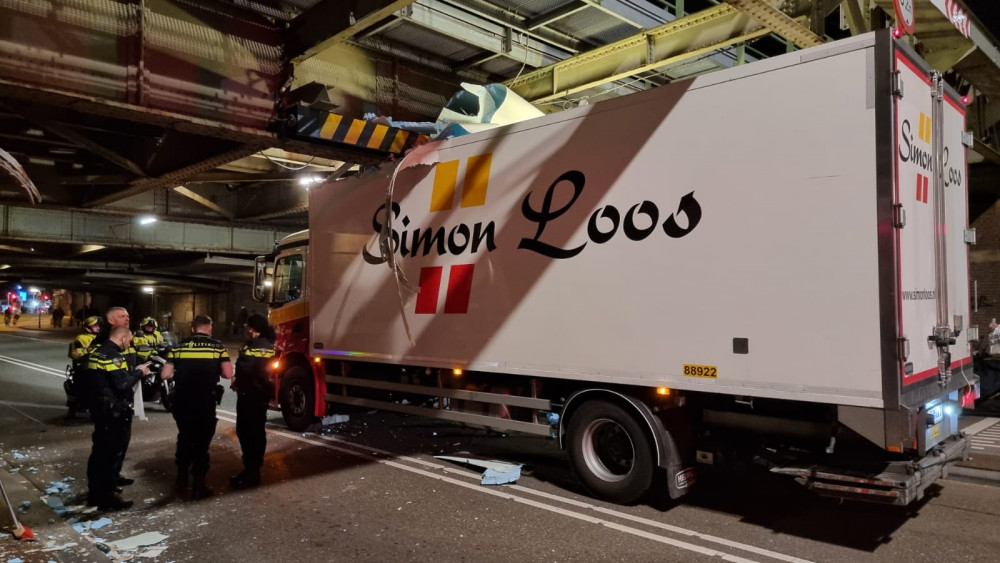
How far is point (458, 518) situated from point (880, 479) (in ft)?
10.5

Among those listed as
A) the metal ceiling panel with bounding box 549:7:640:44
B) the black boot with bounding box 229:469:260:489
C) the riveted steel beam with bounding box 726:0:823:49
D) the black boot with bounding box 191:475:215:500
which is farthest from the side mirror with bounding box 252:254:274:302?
the riveted steel beam with bounding box 726:0:823:49

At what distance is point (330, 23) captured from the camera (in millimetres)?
7121

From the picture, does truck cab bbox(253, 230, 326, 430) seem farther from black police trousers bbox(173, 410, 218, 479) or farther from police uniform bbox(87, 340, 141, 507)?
police uniform bbox(87, 340, 141, 507)

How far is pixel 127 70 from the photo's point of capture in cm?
671

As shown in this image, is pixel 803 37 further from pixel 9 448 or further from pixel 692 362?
pixel 9 448

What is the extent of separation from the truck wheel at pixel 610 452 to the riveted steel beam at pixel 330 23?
167 inches

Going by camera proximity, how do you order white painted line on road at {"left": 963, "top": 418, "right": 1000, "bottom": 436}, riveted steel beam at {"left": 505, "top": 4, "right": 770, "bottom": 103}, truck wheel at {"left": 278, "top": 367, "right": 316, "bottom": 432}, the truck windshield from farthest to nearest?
the truck windshield < white painted line on road at {"left": 963, "top": 418, "right": 1000, "bottom": 436} < truck wheel at {"left": 278, "top": 367, "right": 316, "bottom": 432} < riveted steel beam at {"left": 505, "top": 4, "right": 770, "bottom": 103}

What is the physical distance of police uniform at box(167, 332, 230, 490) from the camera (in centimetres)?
643

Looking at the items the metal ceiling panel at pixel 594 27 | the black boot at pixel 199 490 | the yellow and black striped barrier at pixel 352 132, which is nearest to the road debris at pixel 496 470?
the black boot at pixel 199 490

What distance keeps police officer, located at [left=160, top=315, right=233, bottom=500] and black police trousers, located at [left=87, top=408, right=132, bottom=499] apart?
623 mm

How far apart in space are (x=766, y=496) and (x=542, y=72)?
681 cm

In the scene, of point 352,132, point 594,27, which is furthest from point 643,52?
point 352,132

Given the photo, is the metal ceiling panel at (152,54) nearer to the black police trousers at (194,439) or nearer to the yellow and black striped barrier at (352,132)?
the yellow and black striped barrier at (352,132)

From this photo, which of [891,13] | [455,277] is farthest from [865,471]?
[891,13]
